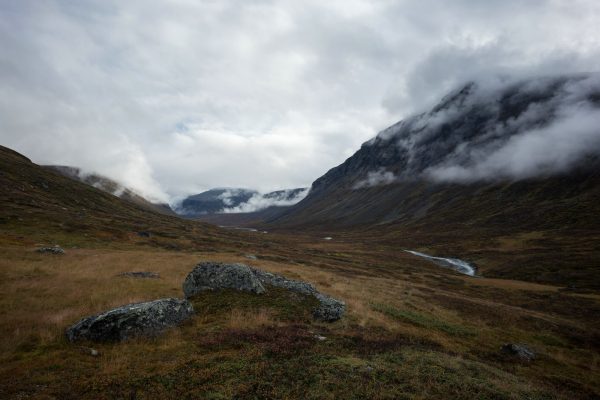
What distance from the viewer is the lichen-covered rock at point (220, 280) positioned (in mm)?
23078

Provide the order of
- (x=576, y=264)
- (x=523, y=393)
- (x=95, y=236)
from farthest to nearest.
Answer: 1. (x=576, y=264)
2. (x=95, y=236)
3. (x=523, y=393)

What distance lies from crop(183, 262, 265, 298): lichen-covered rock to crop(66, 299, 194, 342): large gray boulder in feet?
17.7

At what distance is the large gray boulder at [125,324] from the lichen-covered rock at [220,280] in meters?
5.39

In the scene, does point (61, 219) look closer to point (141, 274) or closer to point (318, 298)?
point (141, 274)

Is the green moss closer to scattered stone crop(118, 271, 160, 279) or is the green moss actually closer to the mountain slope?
scattered stone crop(118, 271, 160, 279)

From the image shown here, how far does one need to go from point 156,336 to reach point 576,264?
11633 centimetres

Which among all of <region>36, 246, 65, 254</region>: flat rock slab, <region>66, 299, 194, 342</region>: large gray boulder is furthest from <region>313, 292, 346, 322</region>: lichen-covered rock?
<region>36, 246, 65, 254</region>: flat rock slab

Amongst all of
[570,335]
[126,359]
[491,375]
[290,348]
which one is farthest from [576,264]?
[126,359]

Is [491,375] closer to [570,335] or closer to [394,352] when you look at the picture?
[394,352]

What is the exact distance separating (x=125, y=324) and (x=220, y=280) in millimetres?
8093

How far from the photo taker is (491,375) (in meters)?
15.0

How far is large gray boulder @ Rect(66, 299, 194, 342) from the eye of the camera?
1520 cm

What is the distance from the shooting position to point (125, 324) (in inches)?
617

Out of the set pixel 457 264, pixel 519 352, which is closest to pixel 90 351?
pixel 519 352
